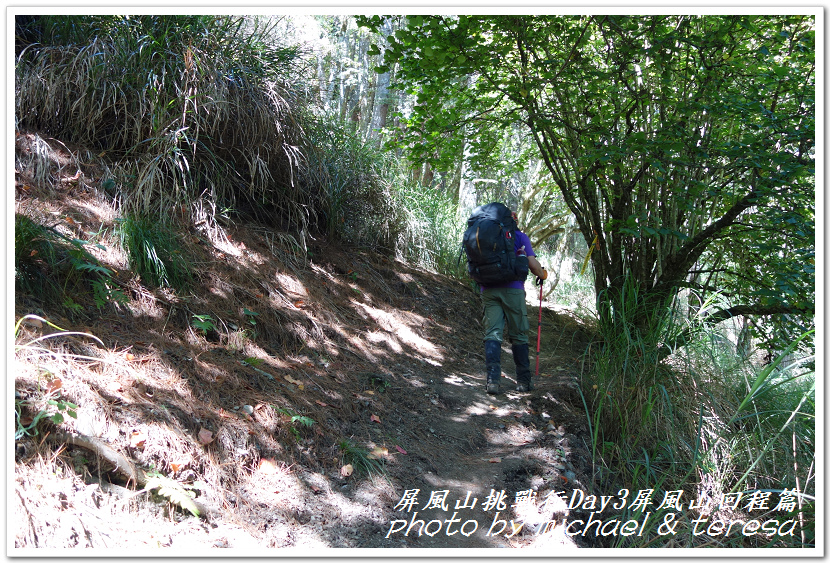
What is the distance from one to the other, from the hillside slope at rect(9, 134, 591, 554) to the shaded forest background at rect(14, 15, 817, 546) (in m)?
0.14

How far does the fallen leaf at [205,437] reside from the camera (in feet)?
9.29

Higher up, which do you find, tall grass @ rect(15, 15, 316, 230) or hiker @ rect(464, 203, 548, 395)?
tall grass @ rect(15, 15, 316, 230)

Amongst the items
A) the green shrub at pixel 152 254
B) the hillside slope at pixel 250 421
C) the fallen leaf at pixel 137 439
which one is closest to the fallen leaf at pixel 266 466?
the hillside slope at pixel 250 421

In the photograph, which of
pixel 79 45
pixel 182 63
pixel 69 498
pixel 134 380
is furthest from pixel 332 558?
pixel 79 45

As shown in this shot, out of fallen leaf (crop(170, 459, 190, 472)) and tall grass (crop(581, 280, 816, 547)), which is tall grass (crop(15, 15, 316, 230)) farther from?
tall grass (crop(581, 280, 816, 547))

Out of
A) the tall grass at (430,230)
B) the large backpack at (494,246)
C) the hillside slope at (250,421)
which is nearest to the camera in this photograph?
the hillside slope at (250,421)

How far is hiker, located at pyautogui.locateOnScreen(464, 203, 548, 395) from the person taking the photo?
4910 millimetres

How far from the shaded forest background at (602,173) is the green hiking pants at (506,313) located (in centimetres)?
77

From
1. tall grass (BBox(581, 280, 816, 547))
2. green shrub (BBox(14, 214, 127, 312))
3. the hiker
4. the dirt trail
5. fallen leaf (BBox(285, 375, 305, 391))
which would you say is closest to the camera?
the dirt trail

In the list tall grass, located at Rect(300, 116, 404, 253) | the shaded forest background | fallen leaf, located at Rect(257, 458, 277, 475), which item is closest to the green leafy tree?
the shaded forest background

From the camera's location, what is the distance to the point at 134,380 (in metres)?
2.96

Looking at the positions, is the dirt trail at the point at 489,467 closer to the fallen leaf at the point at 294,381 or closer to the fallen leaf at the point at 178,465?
the fallen leaf at the point at 294,381

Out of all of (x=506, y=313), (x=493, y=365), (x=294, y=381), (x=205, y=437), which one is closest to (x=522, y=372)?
(x=493, y=365)

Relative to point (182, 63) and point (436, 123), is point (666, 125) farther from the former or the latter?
point (182, 63)
